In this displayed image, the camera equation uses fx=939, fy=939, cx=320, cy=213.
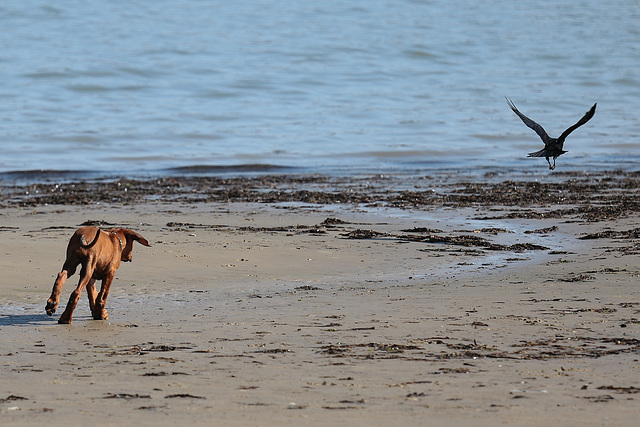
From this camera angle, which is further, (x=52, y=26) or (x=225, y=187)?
(x=52, y=26)

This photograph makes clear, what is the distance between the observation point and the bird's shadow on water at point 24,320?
6902 millimetres

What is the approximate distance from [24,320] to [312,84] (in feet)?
118

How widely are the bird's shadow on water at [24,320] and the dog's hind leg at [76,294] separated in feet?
0.54

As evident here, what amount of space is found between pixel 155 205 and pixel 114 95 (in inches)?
997

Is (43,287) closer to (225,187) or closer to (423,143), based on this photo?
(225,187)

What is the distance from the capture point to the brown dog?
6712mm

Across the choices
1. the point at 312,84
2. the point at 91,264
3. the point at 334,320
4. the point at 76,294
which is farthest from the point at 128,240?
the point at 312,84

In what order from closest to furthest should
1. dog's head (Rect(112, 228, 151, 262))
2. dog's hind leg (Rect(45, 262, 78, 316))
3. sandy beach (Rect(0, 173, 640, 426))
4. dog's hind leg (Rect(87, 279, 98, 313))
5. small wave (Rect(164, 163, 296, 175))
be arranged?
sandy beach (Rect(0, 173, 640, 426))
dog's hind leg (Rect(45, 262, 78, 316))
dog's hind leg (Rect(87, 279, 98, 313))
dog's head (Rect(112, 228, 151, 262))
small wave (Rect(164, 163, 296, 175))

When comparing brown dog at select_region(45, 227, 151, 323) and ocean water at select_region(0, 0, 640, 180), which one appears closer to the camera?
brown dog at select_region(45, 227, 151, 323)

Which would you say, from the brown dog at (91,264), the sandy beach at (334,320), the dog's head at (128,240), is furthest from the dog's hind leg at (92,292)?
the dog's head at (128,240)

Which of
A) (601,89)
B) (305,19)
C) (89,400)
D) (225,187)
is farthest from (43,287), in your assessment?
(305,19)

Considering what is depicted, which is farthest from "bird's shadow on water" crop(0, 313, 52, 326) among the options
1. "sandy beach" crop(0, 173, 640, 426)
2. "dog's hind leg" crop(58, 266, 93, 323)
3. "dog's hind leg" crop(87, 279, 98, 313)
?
"dog's hind leg" crop(87, 279, 98, 313)

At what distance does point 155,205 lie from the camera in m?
15.3

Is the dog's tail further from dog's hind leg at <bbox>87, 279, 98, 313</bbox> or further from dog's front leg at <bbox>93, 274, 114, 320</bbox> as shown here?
dog's front leg at <bbox>93, 274, 114, 320</bbox>
